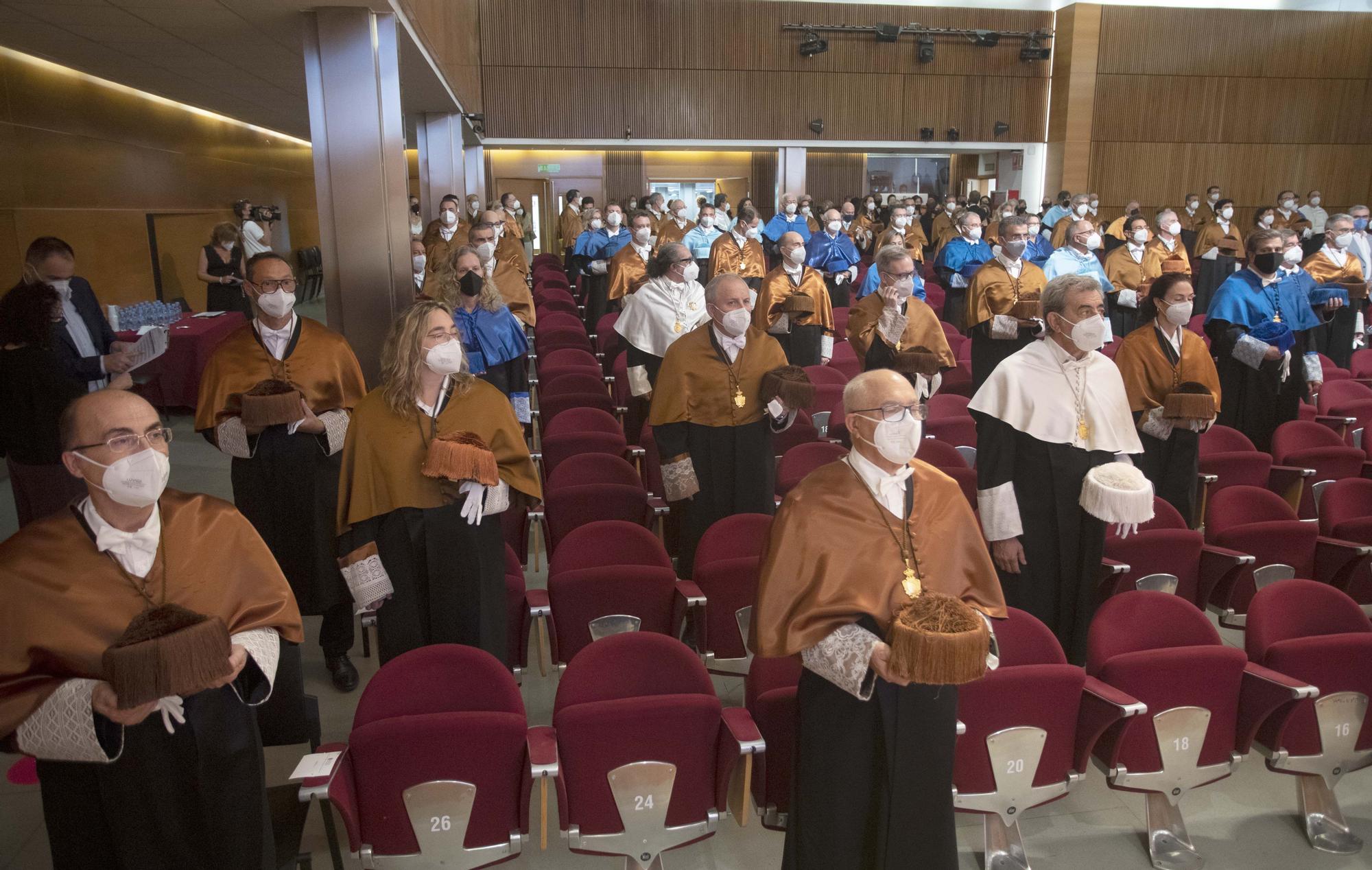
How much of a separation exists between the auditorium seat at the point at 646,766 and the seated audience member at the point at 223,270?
371 inches

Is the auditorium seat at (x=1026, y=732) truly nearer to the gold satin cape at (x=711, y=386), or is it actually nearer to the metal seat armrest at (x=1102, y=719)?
the metal seat armrest at (x=1102, y=719)

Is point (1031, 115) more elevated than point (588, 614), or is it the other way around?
point (1031, 115)

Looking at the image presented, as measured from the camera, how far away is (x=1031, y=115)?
24.5m

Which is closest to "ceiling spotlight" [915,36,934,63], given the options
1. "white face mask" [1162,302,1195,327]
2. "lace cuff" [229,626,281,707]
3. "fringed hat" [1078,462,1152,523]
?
"white face mask" [1162,302,1195,327]

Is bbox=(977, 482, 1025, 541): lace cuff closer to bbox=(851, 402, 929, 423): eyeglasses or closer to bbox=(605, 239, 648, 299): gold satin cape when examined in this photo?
bbox=(851, 402, 929, 423): eyeglasses

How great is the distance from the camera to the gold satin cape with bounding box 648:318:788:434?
5359 mm

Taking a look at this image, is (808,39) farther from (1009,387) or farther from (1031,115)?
(1009,387)

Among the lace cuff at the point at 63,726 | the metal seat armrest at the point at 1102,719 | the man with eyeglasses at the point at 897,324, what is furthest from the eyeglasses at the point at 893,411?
the man with eyeglasses at the point at 897,324

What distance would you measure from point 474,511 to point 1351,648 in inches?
134

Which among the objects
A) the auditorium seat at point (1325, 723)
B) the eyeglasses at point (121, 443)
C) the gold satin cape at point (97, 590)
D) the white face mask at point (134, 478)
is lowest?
the auditorium seat at point (1325, 723)

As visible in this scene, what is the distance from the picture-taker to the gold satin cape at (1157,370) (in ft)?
17.9

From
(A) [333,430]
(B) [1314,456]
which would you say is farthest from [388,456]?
(B) [1314,456]

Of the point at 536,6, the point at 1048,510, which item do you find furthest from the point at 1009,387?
the point at 536,6

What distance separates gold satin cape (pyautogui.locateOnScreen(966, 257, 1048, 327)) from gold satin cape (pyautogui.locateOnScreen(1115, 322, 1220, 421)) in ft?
11.4
